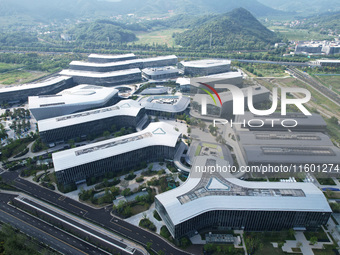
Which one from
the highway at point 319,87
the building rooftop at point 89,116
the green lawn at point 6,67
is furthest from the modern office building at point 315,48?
the green lawn at point 6,67

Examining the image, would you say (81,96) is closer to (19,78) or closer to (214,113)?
(214,113)

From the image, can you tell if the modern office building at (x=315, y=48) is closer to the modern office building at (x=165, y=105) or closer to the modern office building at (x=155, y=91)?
the modern office building at (x=155, y=91)

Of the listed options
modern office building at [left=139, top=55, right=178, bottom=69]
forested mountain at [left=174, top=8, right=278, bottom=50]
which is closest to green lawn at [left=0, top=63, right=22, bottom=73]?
modern office building at [left=139, top=55, right=178, bottom=69]

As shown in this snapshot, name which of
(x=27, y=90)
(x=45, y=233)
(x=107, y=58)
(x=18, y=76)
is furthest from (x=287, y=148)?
(x=18, y=76)

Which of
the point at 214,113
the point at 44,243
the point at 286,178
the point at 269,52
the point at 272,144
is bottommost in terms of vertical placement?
the point at 44,243

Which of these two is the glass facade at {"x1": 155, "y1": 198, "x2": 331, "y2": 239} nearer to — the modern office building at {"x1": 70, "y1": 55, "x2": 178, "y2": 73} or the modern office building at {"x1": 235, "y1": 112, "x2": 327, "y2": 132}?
the modern office building at {"x1": 235, "y1": 112, "x2": 327, "y2": 132}

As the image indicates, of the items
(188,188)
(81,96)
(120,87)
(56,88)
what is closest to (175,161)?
(188,188)

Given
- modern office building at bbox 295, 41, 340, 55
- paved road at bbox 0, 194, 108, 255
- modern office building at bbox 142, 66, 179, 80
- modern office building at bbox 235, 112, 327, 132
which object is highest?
modern office building at bbox 295, 41, 340, 55
